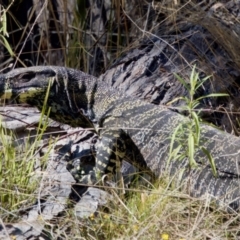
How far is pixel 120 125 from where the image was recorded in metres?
5.93

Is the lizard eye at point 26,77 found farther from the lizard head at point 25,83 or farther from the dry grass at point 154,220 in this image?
the dry grass at point 154,220

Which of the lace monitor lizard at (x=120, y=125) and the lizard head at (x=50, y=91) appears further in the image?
the lizard head at (x=50, y=91)

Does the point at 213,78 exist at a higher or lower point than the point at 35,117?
higher

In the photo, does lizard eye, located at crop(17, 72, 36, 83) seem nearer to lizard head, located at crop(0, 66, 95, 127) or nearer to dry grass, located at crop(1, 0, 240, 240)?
lizard head, located at crop(0, 66, 95, 127)

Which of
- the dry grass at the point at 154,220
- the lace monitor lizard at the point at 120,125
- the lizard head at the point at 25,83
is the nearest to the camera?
the dry grass at the point at 154,220

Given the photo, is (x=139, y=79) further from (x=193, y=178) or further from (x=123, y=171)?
(x=193, y=178)

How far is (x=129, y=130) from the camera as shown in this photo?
593 cm

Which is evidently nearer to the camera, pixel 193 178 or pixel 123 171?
pixel 193 178

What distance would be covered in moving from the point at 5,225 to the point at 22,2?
4.75 metres

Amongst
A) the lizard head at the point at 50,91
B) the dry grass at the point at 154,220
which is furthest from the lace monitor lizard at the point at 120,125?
the dry grass at the point at 154,220

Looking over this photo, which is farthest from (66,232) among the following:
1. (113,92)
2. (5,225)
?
(113,92)

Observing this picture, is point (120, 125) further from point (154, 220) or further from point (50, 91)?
point (154, 220)

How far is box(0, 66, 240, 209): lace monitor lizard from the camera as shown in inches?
215

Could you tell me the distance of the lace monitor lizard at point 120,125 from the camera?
545cm
